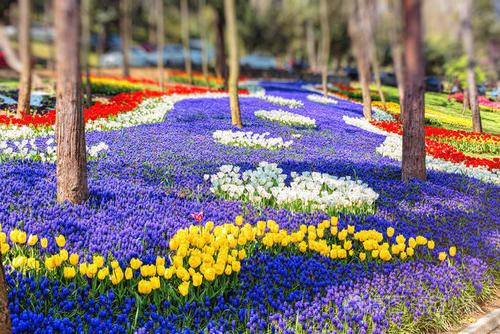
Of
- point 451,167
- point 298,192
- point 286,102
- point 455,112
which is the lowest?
point 451,167

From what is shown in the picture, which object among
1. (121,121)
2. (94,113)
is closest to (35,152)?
(121,121)

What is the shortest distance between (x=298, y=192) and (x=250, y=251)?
80.6 inches

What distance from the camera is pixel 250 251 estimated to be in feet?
19.2

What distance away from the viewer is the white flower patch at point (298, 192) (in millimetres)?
7527

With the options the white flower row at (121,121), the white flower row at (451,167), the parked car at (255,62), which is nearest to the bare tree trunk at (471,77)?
the white flower row at (451,167)

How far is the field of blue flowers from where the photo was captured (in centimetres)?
468

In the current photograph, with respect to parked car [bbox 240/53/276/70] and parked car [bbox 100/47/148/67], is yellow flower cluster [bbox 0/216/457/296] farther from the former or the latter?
parked car [bbox 240/53/276/70]

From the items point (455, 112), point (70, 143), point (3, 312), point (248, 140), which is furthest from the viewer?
point (455, 112)

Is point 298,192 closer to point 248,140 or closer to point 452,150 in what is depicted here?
point 248,140

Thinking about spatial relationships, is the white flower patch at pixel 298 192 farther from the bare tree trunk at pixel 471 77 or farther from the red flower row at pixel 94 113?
the red flower row at pixel 94 113

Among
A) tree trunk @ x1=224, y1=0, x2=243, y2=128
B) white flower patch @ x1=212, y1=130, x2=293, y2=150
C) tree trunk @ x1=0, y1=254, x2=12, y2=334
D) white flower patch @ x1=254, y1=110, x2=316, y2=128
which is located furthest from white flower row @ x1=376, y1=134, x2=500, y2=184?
tree trunk @ x1=0, y1=254, x2=12, y2=334

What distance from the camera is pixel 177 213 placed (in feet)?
22.4

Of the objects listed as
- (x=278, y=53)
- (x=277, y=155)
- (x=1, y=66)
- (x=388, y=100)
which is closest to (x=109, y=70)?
(x=1, y=66)

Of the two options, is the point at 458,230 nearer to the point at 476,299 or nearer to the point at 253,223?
the point at 476,299
